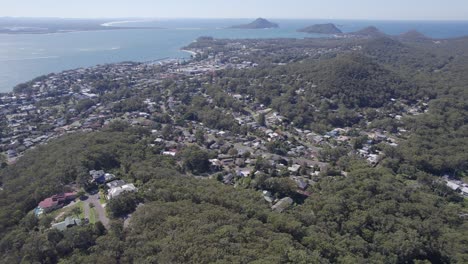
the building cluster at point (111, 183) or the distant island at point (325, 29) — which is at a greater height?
the distant island at point (325, 29)

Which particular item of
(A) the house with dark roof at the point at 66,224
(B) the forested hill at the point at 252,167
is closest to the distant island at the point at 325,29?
(B) the forested hill at the point at 252,167

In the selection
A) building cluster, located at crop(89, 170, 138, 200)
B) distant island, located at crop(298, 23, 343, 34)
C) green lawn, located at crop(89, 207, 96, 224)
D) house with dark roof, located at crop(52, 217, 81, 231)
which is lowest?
green lawn, located at crop(89, 207, 96, 224)

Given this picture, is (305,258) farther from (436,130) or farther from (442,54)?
(442,54)

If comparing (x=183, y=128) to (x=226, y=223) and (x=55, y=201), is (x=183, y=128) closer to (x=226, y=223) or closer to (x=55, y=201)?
(x=55, y=201)

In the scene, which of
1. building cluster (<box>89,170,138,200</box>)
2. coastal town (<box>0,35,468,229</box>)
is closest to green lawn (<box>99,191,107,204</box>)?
coastal town (<box>0,35,468,229</box>)

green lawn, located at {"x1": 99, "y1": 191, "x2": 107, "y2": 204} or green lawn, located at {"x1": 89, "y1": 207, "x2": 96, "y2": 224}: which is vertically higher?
green lawn, located at {"x1": 99, "y1": 191, "x2": 107, "y2": 204}

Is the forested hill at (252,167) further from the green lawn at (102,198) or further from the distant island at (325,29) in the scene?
the distant island at (325,29)

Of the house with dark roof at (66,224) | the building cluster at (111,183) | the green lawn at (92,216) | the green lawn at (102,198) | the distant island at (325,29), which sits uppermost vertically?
the distant island at (325,29)

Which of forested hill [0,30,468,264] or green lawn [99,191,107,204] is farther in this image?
green lawn [99,191,107,204]

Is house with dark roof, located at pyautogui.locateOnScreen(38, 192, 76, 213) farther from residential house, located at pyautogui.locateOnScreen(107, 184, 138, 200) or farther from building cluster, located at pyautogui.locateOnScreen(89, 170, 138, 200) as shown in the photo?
residential house, located at pyautogui.locateOnScreen(107, 184, 138, 200)

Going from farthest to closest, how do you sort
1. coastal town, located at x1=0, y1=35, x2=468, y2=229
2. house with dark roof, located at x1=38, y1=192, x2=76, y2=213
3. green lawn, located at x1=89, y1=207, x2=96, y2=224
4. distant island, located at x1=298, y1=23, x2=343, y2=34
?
1. distant island, located at x1=298, y1=23, x2=343, y2=34
2. coastal town, located at x1=0, y1=35, x2=468, y2=229
3. house with dark roof, located at x1=38, y1=192, x2=76, y2=213
4. green lawn, located at x1=89, y1=207, x2=96, y2=224

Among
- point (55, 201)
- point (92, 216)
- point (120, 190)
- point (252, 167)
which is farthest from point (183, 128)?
point (92, 216)
